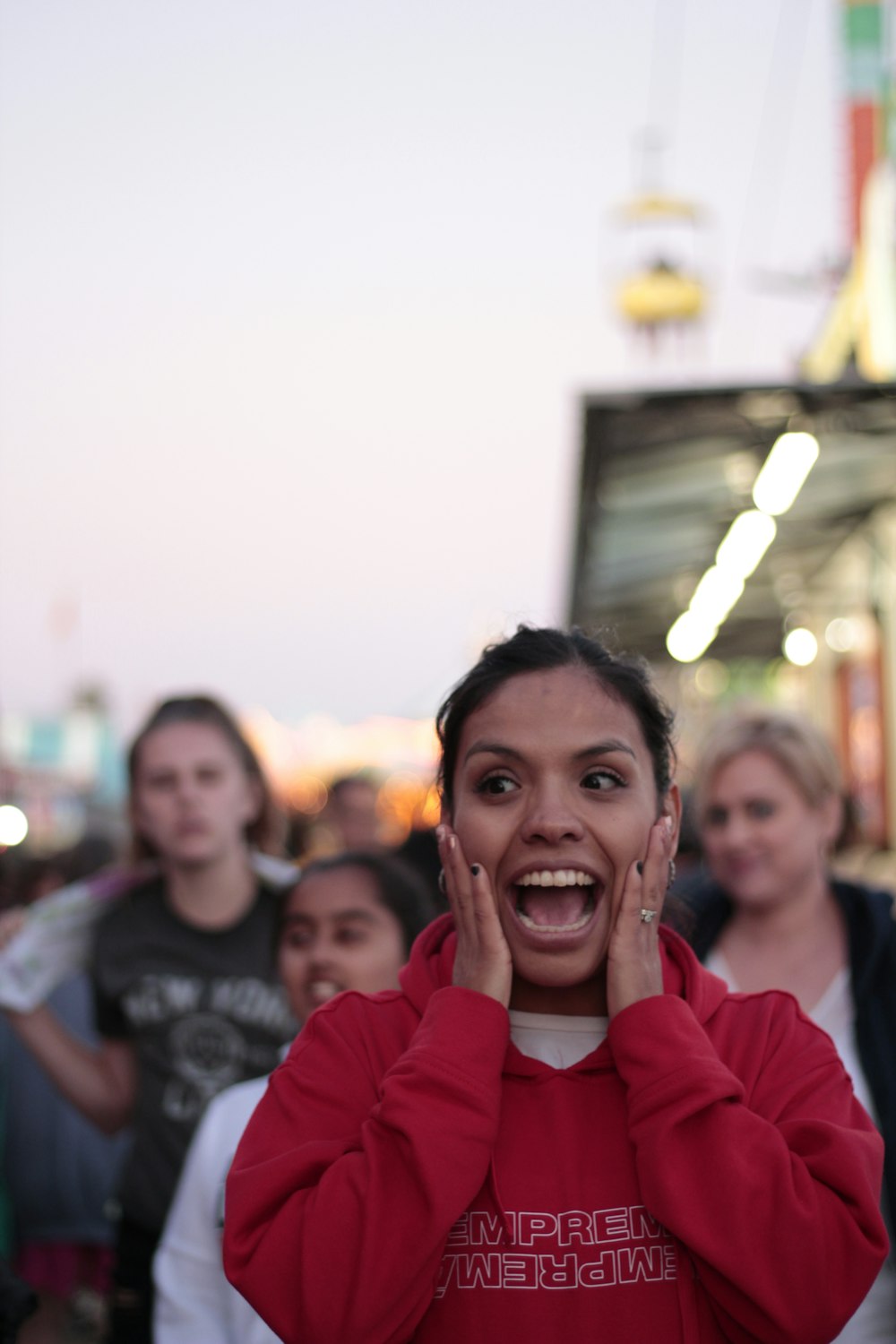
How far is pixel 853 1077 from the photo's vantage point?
298 centimetres

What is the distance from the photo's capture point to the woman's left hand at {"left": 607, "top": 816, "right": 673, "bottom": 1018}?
1916mm

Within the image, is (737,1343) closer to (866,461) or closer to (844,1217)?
(844,1217)

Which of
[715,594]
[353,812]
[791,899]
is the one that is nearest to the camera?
[791,899]

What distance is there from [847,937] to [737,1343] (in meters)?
1.56

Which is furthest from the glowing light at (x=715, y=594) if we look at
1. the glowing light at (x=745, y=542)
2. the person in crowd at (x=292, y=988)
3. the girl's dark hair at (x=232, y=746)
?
the person in crowd at (x=292, y=988)

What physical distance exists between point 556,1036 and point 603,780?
0.35 metres

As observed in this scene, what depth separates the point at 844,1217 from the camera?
1.80 metres

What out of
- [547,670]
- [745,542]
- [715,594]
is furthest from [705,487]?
[547,670]

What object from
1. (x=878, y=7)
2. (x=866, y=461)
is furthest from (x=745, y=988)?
(x=878, y=7)

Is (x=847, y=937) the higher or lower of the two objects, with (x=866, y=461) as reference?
lower

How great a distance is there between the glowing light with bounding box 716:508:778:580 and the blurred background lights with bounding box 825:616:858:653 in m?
2.77

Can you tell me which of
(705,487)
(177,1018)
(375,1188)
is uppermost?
(705,487)

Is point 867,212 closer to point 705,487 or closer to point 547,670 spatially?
point 705,487

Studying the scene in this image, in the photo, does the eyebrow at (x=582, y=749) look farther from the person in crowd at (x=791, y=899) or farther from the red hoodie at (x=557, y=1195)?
the person in crowd at (x=791, y=899)
